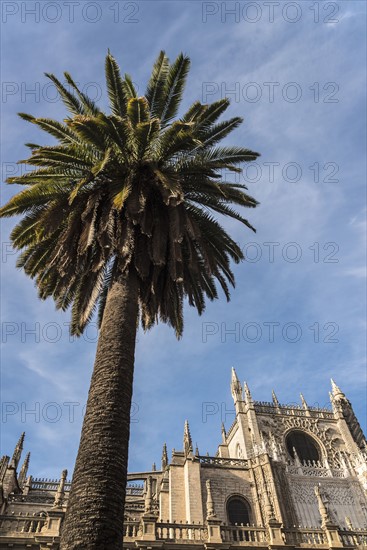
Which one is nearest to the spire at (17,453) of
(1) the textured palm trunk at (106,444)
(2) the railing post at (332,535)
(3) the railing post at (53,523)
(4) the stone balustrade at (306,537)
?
(3) the railing post at (53,523)

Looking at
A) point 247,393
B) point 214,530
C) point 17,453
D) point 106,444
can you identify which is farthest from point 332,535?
point 17,453

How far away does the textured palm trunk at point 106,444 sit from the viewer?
620 cm

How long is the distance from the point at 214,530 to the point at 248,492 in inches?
531

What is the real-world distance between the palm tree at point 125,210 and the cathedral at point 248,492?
8.54 metres

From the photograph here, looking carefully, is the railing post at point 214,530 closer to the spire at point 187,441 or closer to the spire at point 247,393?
the spire at point 187,441

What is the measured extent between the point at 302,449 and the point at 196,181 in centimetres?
3344

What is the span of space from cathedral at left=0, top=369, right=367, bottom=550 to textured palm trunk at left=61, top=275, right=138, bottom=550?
9.48 metres

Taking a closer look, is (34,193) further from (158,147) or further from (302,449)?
(302,449)

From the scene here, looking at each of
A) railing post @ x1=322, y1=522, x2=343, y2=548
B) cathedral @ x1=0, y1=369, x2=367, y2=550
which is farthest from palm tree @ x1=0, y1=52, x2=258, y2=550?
railing post @ x1=322, y1=522, x2=343, y2=548

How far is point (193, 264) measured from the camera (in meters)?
11.6

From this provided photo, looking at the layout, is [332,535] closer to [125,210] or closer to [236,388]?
[125,210]

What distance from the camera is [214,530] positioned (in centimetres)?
1570

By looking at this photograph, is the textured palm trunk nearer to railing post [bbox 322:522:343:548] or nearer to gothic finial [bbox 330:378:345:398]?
railing post [bbox 322:522:343:548]

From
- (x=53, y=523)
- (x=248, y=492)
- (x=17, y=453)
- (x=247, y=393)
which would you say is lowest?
(x=53, y=523)
